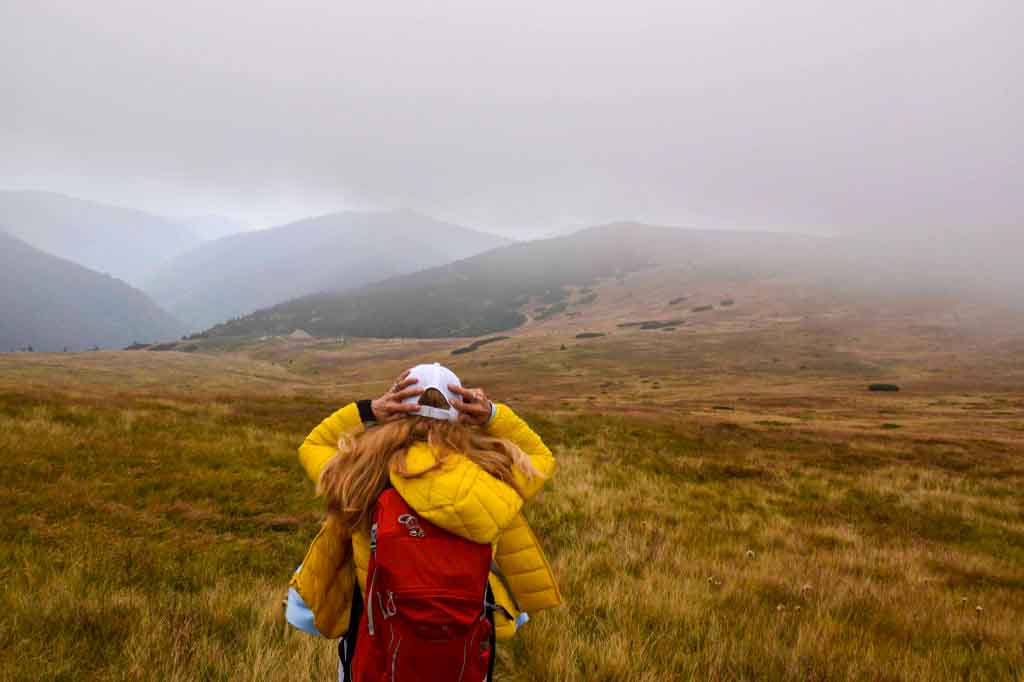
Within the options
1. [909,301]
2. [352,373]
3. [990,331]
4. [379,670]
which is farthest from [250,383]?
[909,301]

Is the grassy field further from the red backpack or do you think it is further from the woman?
the red backpack

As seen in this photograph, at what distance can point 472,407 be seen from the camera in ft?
9.20

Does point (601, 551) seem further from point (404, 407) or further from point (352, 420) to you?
point (404, 407)

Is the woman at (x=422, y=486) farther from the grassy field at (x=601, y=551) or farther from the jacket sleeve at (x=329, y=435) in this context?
the grassy field at (x=601, y=551)

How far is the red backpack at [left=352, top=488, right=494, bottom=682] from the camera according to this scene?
201cm

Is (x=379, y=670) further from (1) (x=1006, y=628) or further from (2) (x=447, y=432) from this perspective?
(1) (x=1006, y=628)

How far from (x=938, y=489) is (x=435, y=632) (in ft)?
49.3

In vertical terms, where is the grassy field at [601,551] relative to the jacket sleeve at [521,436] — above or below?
below

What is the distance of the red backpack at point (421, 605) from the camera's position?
201 cm

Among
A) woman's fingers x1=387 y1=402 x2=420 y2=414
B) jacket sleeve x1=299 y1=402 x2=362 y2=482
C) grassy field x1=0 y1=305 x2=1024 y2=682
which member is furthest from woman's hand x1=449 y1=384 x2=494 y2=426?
grassy field x1=0 y1=305 x2=1024 y2=682

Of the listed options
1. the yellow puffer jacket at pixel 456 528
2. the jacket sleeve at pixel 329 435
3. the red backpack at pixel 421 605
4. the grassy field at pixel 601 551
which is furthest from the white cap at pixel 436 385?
the grassy field at pixel 601 551

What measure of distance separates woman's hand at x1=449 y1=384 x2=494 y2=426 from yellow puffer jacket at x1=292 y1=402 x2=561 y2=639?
180 millimetres

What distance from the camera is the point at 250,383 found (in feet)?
191

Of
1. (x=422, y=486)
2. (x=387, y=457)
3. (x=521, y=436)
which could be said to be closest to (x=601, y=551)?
(x=521, y=436)
